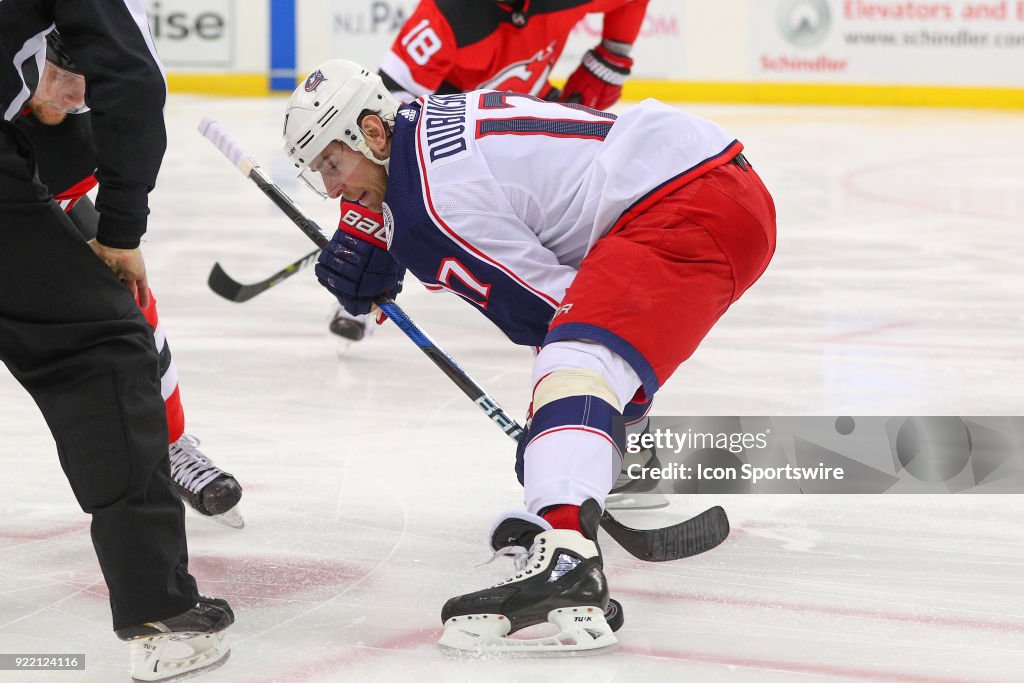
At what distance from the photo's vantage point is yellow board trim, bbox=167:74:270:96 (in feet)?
35.4

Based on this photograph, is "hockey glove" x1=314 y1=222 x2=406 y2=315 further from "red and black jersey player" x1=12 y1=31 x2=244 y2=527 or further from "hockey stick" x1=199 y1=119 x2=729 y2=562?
"red and black jersey player" x1=12 y1=31 x2=244 y2=527

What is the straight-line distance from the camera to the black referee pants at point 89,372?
5.01 feet

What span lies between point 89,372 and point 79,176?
21.6 inches

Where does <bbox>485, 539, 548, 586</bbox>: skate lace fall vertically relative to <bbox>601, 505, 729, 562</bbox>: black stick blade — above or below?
above

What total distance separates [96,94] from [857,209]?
4586 millimetres

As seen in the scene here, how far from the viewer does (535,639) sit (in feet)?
5.71

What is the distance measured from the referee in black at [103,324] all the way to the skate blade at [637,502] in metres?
0.95

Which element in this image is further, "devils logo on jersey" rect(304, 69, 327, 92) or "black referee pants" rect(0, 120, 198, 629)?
"devils logo on jersey" rect(304, 69, 327, 92)

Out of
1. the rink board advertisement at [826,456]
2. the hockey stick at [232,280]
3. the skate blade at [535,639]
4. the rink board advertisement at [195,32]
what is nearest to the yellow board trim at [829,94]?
the rink board advertisement at [195,32]

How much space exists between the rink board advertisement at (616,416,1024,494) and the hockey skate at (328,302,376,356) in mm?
989

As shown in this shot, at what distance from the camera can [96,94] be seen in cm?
147

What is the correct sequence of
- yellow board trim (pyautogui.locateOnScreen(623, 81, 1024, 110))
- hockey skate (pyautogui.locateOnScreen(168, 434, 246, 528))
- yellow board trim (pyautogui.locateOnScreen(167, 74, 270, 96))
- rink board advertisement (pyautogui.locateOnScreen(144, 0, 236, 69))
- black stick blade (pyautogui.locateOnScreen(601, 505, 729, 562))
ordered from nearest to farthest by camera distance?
black stick blade (pyautogui.locateOnScreen(601, 505, 729, 562)) → hockey skate (pyautogui.locateOnScreen(168, 434, 246, 528)) → yellow board trim (pyautogui.locateOnScreen(623, 81, 1024, 110)) → rink board advertisement (pyautogui.locateOnScreen(144, 0, 236, 69)) → yellow board trim (pyautogui.locateOnScreen(167, 74, 270, 96))

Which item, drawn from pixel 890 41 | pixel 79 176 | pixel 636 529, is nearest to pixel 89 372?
pixel 79 176

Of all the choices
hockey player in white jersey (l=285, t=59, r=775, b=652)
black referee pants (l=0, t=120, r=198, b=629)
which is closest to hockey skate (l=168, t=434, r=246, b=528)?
hockey player in white jersey (l=285, t=59, r=775, b=652)
